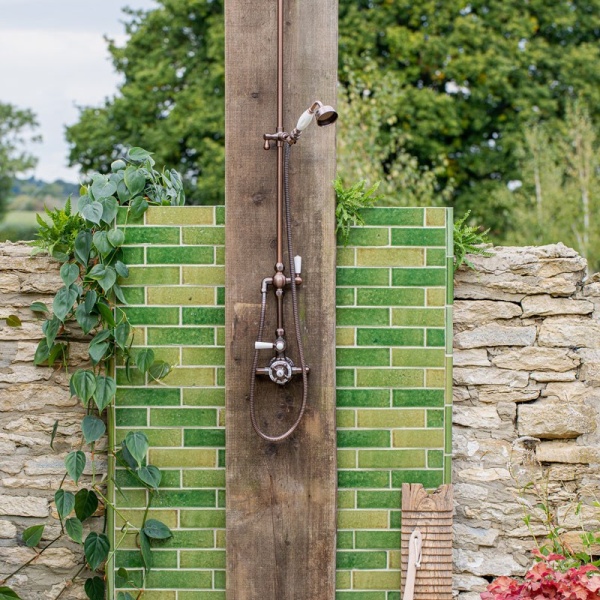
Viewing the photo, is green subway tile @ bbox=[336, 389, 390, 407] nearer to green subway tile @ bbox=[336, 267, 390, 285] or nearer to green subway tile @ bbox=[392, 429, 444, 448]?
green subway tile @ bbox=[392, 429, 444, 448]

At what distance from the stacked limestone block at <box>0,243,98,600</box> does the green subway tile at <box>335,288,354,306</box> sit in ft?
2.99

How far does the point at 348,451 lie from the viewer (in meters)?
2.64

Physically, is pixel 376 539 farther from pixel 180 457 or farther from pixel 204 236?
pixel 204 236

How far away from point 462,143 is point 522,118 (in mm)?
1030

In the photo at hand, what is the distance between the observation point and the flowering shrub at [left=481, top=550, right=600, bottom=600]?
220 cm

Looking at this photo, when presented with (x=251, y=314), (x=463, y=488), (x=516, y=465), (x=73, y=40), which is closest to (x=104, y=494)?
(x=251, y=314)

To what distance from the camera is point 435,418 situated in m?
2.64

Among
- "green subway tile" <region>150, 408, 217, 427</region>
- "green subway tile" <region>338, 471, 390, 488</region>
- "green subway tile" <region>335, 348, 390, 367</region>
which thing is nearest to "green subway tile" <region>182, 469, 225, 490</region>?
"green subway tile" <region>150, 408, 217, 427</region>

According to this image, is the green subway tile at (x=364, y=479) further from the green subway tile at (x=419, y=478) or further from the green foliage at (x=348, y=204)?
the green foliage at (x=348, y=204)

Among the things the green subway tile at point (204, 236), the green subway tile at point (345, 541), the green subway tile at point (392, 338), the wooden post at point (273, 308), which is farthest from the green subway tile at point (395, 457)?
the green subway tile at point (204, 236)

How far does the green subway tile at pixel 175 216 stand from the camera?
2.66 meters

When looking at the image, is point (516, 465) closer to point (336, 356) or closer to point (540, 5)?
point (336, 356)

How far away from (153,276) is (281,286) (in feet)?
1.50

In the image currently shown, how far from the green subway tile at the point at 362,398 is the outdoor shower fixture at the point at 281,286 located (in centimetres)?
16
